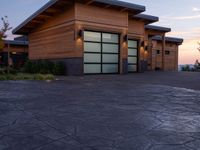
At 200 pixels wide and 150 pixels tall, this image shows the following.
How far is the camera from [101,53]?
14055 mm

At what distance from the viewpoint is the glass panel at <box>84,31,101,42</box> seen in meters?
13.4

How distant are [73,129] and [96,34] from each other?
11.7 m

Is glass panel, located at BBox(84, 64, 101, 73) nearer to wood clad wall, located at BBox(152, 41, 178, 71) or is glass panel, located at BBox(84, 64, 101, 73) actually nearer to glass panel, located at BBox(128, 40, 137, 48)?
glass panel, located at BBox(128, 40, 137, 48)

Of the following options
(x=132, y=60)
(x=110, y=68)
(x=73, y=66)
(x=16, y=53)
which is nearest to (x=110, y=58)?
(x=110, y=68)

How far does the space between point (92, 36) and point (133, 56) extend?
4.94m

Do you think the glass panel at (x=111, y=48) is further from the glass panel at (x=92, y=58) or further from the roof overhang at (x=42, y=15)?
the roof overhang at (x=42, y=15)

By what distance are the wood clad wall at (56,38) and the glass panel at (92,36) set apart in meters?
0.95

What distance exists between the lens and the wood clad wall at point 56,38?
13053 millimetres

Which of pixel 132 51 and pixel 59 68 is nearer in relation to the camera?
pixel 59 68

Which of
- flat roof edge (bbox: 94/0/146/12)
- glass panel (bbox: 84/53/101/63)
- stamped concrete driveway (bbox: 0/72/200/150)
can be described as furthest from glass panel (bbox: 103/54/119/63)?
stamped concrete driveway (bbox: 0/72/200/150)

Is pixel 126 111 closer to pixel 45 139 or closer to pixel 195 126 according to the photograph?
pixel 195 126

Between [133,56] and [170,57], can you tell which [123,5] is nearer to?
[133,56]

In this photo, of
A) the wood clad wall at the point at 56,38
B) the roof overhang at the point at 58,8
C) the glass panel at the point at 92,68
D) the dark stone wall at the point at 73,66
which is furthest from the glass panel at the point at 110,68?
the roof overhang at the point at 58,8

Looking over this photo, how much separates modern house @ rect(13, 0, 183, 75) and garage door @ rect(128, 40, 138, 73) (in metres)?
0.08
